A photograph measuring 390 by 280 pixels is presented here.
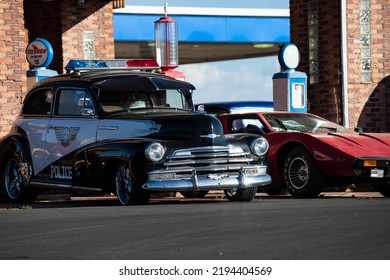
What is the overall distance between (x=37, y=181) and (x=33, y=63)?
179 inches

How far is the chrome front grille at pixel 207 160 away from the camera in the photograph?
47.1ft

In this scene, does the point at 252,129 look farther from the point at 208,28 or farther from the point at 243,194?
the point at 208,28

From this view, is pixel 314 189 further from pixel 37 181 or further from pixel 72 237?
pixel 72 237

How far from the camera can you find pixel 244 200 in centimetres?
1548

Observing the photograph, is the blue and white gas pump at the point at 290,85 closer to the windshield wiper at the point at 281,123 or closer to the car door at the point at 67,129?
the windshield wiper at the point at 281,123

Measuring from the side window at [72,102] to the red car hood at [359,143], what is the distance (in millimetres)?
3280

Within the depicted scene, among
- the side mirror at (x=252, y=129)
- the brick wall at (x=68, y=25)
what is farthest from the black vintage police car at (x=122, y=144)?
the brick wall at (x=68, y=25)

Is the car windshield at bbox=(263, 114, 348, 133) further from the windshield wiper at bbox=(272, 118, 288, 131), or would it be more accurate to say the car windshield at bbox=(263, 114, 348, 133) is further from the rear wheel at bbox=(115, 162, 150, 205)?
the rear wheel at bbox=(115, 162, 150, 205)

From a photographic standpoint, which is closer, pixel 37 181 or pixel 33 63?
pixel 37 181

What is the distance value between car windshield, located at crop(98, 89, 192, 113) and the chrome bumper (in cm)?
161

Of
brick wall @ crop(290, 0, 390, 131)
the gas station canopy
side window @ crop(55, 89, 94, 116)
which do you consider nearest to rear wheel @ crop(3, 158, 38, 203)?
side window @ crop(55, 89, 94, 116)

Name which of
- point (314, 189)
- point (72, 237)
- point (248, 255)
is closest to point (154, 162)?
point (314, 189)

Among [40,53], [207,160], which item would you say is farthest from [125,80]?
[40,53]

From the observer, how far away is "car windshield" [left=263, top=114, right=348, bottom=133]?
675 inches
